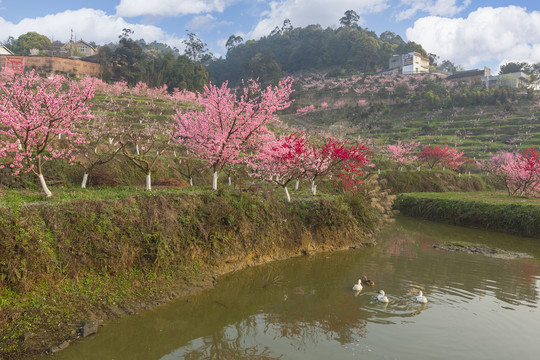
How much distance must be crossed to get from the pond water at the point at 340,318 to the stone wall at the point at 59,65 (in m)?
75.9

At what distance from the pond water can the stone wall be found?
249 ft

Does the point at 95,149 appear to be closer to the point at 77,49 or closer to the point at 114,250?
the point at 114,250

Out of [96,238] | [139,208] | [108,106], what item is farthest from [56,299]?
[108,106]

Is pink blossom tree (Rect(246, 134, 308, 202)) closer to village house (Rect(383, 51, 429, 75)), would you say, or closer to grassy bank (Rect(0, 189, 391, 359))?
grassy bank (Rect(0, 189, 391, 359))

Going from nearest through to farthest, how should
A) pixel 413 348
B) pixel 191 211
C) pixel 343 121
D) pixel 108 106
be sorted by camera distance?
pixel 413 348 < pixel 191 211 < pixel 108 106 < pixel 343 121

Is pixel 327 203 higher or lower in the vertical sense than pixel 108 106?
lower

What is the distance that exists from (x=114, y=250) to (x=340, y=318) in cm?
667

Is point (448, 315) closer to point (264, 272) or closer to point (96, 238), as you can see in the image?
point (264, 272)

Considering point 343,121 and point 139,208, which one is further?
point 343,121

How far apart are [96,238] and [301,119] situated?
257 ft

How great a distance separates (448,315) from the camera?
31.3 ft

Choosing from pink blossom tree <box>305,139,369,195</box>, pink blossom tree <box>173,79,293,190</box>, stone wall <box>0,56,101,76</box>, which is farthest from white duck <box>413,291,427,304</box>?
stone wall <box>0,56,101,76</box>

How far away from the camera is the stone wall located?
69562mm

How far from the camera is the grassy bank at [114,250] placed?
7816mm
